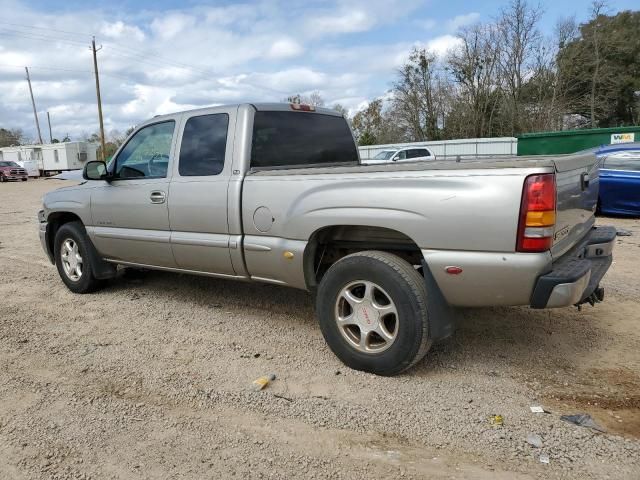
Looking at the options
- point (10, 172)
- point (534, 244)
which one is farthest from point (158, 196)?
point (10, 172)

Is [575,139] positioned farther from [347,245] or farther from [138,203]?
[138,203]

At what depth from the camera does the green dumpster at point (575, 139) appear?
18.2m

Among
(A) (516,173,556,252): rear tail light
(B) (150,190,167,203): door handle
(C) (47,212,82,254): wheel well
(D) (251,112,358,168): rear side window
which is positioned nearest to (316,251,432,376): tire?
(A) (516,173,556,252): rear tail light

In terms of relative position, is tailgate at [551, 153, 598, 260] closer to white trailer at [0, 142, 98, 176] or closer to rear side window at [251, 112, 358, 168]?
rear side window at [251, 112, 358, 168]

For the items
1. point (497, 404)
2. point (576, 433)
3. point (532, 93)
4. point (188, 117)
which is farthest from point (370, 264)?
point (532, 93)

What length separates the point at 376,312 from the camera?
340 centimetres

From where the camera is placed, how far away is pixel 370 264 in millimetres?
3357

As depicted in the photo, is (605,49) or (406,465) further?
(605,49)

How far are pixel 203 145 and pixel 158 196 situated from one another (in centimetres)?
65

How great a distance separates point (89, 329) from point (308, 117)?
2.77 m

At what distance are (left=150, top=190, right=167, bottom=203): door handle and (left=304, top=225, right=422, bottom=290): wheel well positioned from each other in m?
1.59

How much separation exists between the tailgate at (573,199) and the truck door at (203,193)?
7.92 feet

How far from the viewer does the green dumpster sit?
18.2 meters

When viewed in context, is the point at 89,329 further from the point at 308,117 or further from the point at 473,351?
the point at 473,351
